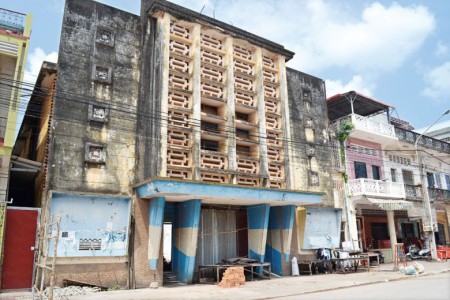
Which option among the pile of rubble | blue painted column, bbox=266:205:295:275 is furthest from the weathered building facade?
the pile of rubble

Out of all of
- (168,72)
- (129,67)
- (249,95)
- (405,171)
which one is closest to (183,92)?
(168,72)

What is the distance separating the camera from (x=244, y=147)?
64.0 feet

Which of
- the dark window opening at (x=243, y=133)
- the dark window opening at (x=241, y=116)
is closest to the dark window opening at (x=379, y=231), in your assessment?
the dark window opening at (x=243, y=133)

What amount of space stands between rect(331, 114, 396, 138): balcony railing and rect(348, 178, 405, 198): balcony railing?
3.31 m

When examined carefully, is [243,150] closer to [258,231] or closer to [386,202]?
[258,231]

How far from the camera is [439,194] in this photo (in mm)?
28703

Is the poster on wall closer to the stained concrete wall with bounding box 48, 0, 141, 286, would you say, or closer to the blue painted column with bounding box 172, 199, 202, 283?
the stained concrete wall with bounding box 48, 0, 141, 286

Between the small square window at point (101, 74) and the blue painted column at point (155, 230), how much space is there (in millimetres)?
5258

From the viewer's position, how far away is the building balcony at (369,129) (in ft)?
78.9

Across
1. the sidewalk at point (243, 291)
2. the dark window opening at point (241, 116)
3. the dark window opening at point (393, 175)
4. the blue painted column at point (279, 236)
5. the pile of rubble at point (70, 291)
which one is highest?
the dark window opening at point (241, 116)

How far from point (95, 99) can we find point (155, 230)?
5676 mm

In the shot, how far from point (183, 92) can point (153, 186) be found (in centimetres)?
488

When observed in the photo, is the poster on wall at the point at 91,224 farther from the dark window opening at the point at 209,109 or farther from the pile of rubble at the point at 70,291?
the dark window opening at the point at 209,109

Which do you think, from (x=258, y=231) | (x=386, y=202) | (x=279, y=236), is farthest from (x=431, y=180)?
(x=258, y=231)
